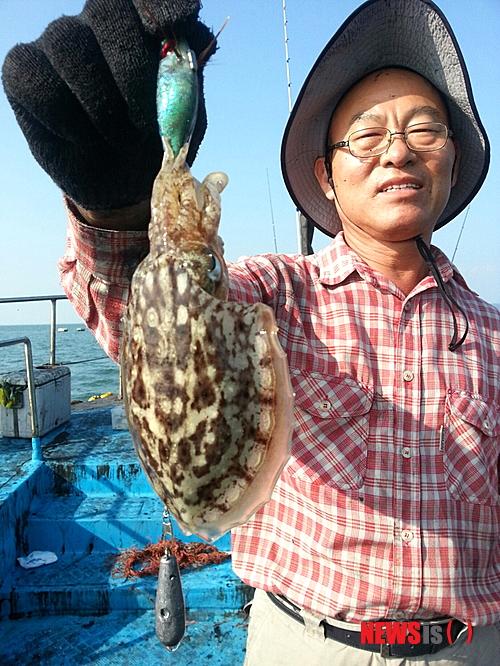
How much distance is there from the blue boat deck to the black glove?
4108 mm

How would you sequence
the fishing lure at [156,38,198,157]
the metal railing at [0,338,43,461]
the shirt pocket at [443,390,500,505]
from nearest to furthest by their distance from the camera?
the fishing lure at [156,38,198,157]
the shirt pocket at [443,390,500,505]
the metal railing at [0,338,43,461]

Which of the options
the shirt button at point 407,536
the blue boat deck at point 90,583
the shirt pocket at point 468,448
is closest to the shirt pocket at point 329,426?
the shirt button at point 407,536

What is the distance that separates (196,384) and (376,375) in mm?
1215

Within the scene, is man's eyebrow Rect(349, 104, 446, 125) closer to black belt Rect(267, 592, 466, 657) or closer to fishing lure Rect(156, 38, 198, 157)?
fishing lure Rect(156, 38, 198, 157)

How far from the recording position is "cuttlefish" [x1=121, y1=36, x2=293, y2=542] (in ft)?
5.01

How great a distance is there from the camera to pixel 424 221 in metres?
2.50

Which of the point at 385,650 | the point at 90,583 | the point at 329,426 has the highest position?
the point at 329,426

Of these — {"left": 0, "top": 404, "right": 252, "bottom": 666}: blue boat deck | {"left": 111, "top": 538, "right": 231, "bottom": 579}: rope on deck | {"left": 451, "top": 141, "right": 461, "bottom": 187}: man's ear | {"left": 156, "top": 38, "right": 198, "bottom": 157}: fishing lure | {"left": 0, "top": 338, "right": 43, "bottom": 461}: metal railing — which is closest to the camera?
{"left": 156, "top": 38, "right": 198, "bottom": 157}: fishing lure

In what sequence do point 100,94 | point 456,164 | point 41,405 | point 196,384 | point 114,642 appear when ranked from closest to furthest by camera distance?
point 196,384
point 100,94
point 456,164
point 114,642
point 41,405

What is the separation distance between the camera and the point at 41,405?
7.80m

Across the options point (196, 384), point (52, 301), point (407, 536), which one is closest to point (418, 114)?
point (196, 384)

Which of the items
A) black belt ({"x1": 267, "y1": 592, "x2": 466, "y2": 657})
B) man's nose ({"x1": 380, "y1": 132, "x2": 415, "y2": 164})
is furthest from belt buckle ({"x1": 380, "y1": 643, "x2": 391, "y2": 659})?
man's nose ({"x1": 380, "y1": 132, "x2": 415, "y2": 164})

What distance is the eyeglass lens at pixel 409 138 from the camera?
8.23ft

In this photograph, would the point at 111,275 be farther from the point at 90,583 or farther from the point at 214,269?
the point at 90,583
